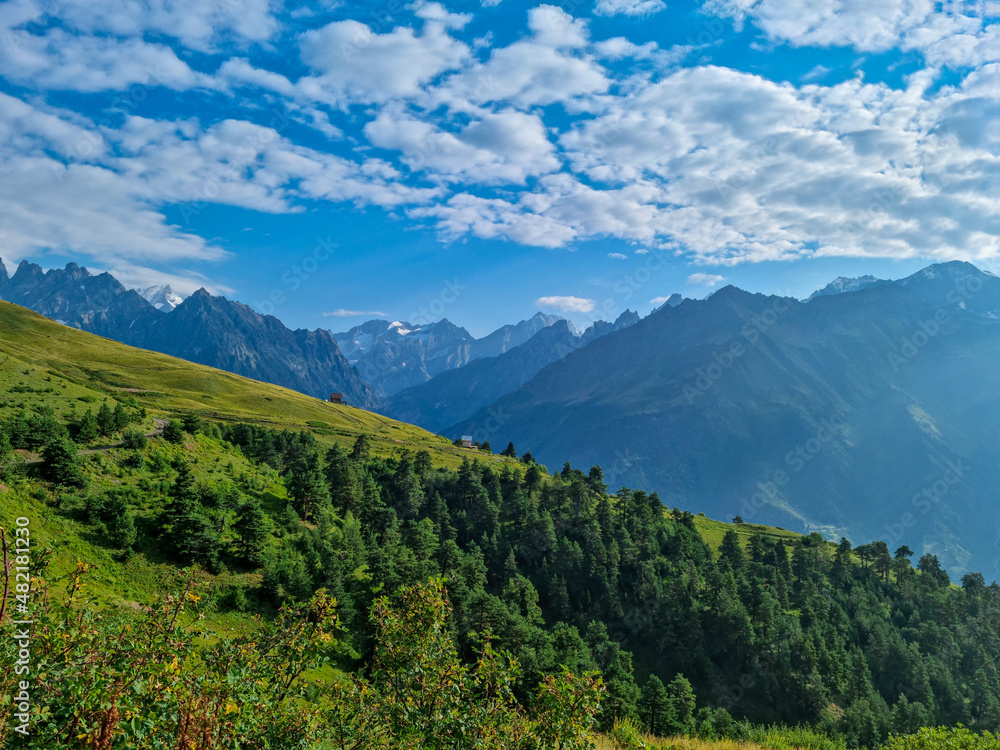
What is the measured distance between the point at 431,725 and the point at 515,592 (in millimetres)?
78992

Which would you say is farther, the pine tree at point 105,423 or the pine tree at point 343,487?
the pine tree at point 343,487

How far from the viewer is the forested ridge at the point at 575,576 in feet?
160

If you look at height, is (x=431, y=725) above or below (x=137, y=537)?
above

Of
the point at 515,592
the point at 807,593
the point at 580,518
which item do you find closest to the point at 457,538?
the point at 515,592

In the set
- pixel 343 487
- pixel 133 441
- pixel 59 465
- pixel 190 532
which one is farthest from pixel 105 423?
pixel 343 487

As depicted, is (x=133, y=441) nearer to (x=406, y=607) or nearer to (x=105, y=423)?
(x=105, y=423)

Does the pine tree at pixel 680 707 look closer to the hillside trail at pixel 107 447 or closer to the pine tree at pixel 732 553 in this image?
the pine tree at pixel 732 553

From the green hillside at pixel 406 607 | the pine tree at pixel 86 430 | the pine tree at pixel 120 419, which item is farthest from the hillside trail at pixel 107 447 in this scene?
the pine tree at pixel 120 419

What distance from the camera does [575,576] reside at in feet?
343

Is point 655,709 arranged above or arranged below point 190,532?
below

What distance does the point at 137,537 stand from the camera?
43.2 meters

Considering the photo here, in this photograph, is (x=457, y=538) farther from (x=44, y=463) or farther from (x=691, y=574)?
(x=44, y=463)

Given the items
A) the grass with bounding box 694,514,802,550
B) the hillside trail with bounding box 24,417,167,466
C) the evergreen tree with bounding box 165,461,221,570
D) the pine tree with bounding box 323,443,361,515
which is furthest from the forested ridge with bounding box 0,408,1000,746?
the grass with bounding box 694,514,802,550

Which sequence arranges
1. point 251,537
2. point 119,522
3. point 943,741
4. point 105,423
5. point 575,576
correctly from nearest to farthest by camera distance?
1. point 943,741
2. point 119,522
3. point 251,537
4. point 105,423
5. point 575,576
